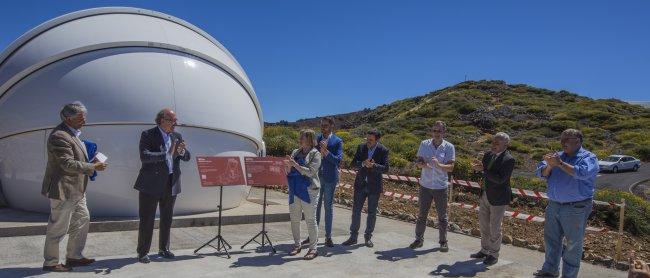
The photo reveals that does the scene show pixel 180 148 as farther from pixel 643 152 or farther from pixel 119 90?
pixel 643 152

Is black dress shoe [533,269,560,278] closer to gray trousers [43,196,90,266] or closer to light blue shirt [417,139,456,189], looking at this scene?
light blue shirt [417,139,456,189]

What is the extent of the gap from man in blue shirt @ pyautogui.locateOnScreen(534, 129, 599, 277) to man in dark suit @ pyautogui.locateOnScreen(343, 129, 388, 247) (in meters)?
2.08

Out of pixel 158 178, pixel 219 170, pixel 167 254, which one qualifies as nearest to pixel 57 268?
pixel 167 254

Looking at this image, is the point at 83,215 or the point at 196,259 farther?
Result: the point at 196,259

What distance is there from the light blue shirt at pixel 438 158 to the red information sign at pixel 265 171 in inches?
73.3

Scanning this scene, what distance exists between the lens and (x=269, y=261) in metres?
5.79

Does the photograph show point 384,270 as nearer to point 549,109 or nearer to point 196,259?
point 196,259

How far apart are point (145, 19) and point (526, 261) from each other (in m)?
6.61

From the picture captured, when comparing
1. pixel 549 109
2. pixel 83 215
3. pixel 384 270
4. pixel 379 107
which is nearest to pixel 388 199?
pixel 384 270

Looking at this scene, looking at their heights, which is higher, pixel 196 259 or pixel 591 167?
pixel 591 167

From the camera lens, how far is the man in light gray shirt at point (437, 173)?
6539 mm

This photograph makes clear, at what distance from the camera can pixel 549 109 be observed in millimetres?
53250

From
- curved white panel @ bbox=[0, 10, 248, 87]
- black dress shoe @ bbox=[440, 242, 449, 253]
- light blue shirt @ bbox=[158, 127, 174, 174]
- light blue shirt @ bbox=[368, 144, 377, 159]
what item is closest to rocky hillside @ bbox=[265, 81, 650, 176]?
curved white panel @ bbox=[0, 10, 248, 87]

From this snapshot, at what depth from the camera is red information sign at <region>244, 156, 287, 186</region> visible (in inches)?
247
